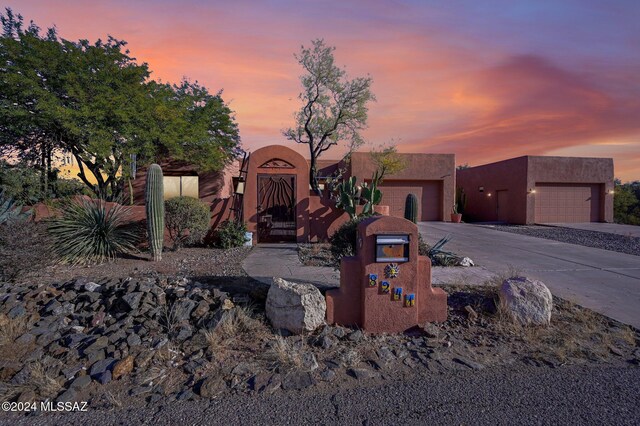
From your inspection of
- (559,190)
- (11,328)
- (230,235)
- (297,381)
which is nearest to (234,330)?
(297,381)

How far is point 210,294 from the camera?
205 inches

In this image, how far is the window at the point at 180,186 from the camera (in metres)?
17.0

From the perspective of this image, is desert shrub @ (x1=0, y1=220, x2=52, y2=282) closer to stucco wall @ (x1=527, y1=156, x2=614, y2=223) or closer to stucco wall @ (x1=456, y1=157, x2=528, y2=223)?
stucco wall @ (x1=456, y1=157, x2=528, y2=223)

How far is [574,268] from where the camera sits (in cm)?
859

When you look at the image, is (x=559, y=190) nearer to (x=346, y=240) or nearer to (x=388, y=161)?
(x=388, y=161)

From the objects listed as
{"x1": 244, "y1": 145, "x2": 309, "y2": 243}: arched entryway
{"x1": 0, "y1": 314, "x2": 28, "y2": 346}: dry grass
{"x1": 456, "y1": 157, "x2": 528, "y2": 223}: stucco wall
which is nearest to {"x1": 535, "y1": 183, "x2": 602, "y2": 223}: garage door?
{"x1": 456, "y1": 157, "x2": 528, "y2": 223}: stucco wall

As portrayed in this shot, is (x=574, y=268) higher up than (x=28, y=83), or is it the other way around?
(x=28, y=83)

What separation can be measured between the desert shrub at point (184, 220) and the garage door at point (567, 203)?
2090cm

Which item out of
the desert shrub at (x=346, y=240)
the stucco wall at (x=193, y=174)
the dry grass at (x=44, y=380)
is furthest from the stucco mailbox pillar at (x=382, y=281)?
the stucco wall at (x=193, y=174)

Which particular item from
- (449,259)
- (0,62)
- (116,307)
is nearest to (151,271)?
(116,307)

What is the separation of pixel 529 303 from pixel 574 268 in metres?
4.82

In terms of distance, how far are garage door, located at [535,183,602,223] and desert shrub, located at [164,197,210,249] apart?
823 inches

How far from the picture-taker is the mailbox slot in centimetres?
465

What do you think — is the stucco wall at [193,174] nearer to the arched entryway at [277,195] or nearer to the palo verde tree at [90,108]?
the palo verde tree at [90,108]
